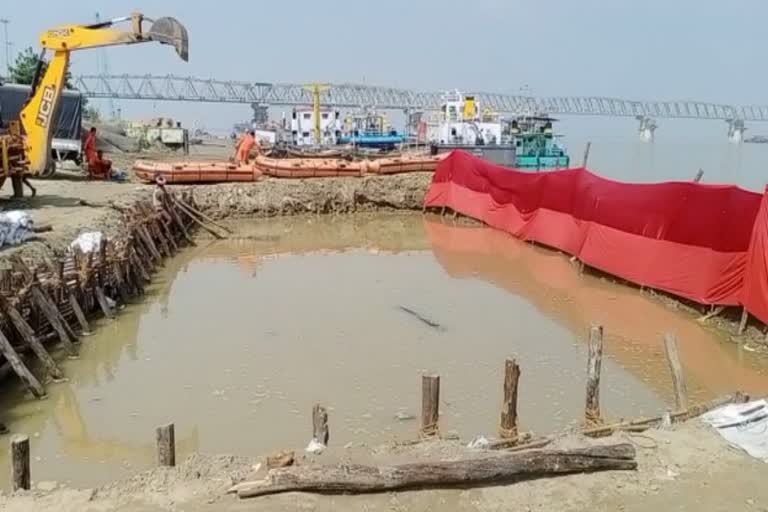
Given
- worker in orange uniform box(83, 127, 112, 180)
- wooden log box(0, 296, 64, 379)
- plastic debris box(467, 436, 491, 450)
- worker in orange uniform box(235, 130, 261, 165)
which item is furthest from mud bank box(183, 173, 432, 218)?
plastic debris box(467, 436, 491, 450)

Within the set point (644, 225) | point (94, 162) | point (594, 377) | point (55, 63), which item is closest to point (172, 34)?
point (55, 63)

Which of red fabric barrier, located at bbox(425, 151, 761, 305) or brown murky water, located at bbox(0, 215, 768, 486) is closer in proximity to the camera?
brown murky water, located at bbox(0, 215, 768, 486)

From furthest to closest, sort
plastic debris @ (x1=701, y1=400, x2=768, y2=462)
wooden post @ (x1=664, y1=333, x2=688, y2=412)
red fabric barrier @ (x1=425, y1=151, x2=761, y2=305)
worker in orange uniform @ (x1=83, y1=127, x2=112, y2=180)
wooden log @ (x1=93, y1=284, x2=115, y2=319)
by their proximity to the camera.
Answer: worker in orange uniform @ (x1=83, y1=127, x2=112, y2=180) → red fabric barrier @ (x1=425, y1=151, x2=761, y2=305) → wooden log @ (x1=93, y1=284, x2=115, y2=319) → wooden post @ (x1=664, y1=333, x2=688, y2=412) → plastic debris @ (x1=701, y1=400, x2=768, y2=462)

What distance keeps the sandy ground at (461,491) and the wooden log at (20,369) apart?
2.61m

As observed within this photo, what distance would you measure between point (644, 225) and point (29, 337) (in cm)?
1057

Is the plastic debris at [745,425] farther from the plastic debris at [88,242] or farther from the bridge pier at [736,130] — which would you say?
the bridge pier at [736,130]

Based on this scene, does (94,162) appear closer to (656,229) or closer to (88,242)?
(88,242)

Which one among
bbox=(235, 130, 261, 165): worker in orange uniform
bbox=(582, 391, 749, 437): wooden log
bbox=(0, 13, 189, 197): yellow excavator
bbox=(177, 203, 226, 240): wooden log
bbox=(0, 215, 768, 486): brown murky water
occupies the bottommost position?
bbox=(0, 215, 768, 486): brown murky water

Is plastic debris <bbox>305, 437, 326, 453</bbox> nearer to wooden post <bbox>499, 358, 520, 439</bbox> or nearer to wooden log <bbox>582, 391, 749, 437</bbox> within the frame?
wooden post <bbox>499, 358, 520, 439</bbox>

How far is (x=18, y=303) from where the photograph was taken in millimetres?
8914

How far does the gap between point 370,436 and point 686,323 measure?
665cm

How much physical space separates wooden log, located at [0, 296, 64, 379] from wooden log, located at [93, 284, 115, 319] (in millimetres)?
2412

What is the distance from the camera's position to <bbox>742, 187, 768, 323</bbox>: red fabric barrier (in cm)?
1058

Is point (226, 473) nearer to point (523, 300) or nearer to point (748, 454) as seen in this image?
point (748, 454)
